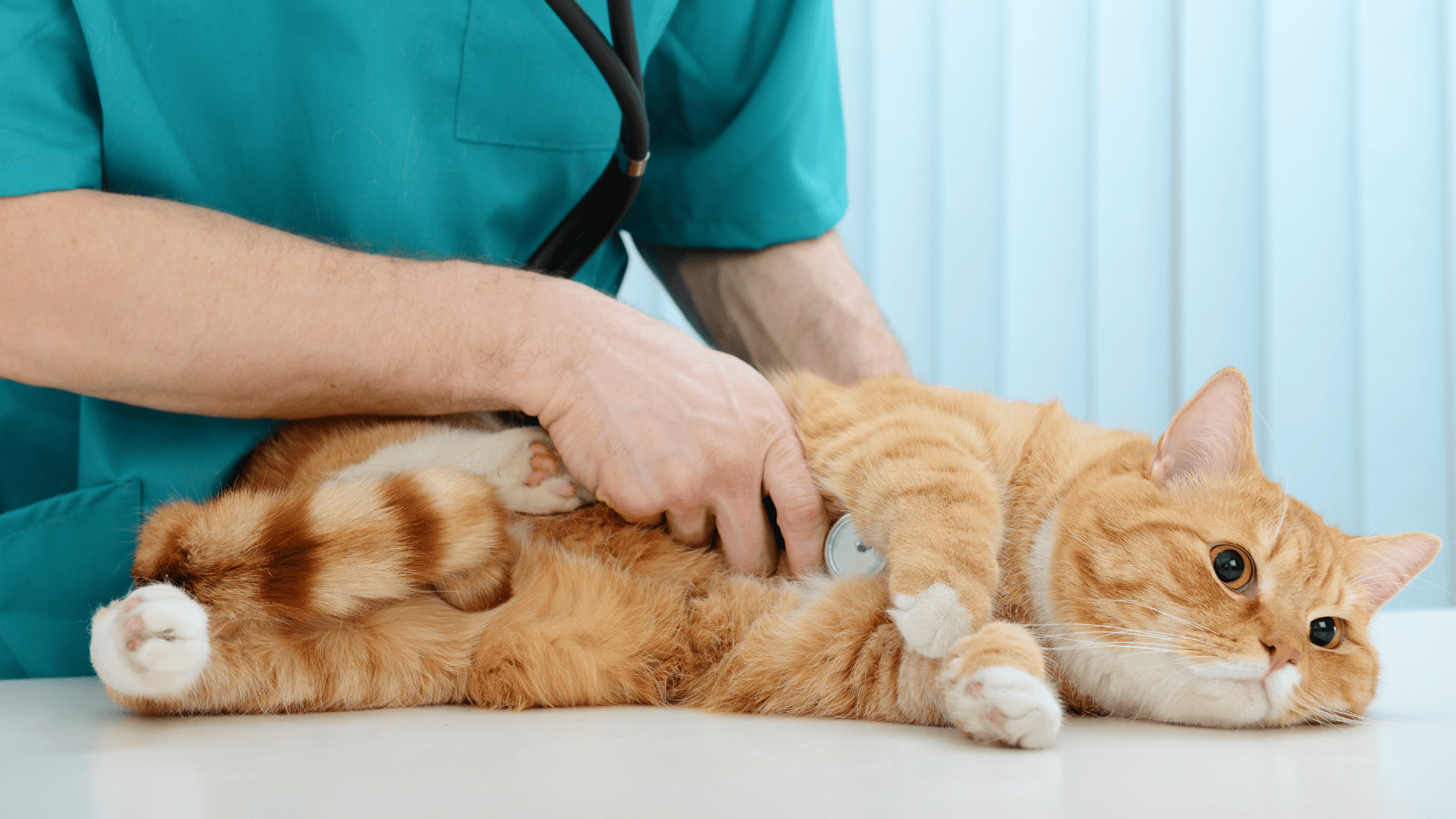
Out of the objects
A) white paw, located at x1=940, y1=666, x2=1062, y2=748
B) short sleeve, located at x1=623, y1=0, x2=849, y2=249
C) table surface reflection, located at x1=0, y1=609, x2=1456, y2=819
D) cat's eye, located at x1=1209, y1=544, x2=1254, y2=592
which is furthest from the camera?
short sleeve, located at x1=623, y1=0, x2=849, y2=249

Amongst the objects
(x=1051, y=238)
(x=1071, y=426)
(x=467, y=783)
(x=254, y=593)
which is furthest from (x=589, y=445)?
(x=1051, y=238)

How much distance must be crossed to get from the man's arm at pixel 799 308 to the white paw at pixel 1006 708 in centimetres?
82

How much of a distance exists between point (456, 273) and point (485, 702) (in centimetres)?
46

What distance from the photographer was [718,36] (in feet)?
4.72

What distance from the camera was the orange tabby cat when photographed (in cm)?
80

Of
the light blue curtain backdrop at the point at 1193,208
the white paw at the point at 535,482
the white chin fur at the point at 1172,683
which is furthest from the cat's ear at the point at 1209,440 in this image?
the light blue curtain backdrop at the point at 1193,208

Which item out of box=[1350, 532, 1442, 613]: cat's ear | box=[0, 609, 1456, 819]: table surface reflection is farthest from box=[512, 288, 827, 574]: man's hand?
box=[1350, 532, 1442, 613]: cat's ear

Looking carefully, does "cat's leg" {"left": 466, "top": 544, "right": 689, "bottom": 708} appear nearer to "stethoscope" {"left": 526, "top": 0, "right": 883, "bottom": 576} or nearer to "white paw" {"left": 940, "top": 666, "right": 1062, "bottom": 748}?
"stethoscope" {"left": 526, "top": 0, "right": 883, "bottom": 576}

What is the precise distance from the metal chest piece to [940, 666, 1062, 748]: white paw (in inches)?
12.2

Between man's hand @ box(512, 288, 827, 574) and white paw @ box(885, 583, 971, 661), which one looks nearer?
white paw @ box(885, 583, 971, 661)

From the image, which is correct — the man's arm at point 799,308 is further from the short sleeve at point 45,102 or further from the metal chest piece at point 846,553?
the short sleeve at point 45,102

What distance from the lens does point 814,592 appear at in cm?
99

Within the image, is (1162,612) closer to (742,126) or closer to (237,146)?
(742,126)

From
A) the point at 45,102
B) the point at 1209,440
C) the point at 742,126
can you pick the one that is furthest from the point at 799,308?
the point at 45,102
